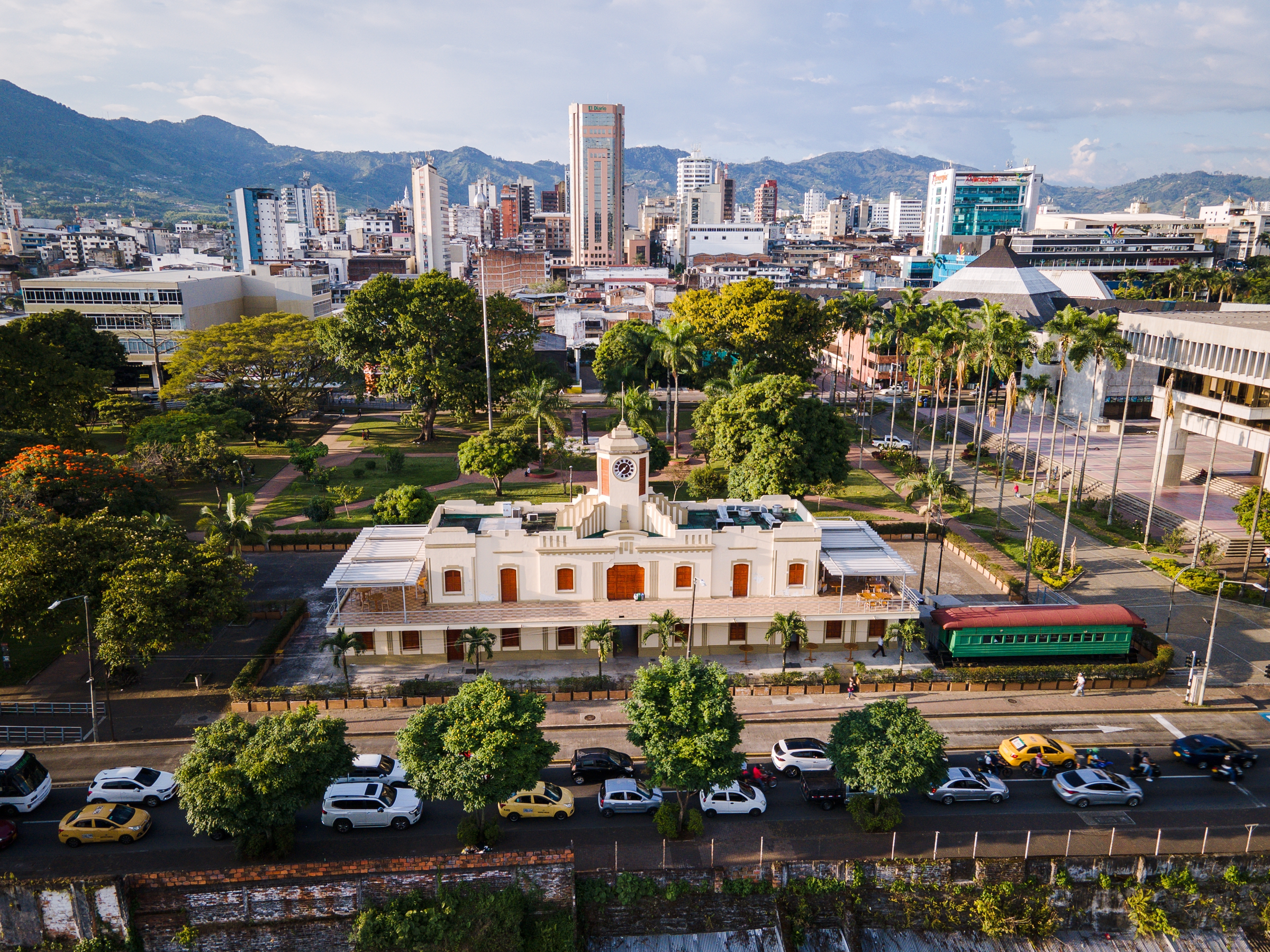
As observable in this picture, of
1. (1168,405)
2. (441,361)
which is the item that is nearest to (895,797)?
(1168,405)

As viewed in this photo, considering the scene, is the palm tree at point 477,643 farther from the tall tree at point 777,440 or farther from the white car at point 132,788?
the tall tree at point 777,440

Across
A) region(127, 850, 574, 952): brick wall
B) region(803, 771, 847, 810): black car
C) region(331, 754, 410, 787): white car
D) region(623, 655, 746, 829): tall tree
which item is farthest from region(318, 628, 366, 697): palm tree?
region(803, 771, 847, 810): black car

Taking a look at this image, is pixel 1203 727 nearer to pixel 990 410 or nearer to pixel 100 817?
pixel 100 817

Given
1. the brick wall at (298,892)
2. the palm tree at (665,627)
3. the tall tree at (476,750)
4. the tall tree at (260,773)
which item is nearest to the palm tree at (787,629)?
the palm tree at (665,627)

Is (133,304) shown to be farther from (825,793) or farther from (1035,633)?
(1035,633)

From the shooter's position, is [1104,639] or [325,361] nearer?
[1104,639]

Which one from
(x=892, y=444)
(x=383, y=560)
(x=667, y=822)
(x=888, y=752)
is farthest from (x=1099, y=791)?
(x=892, y=444)

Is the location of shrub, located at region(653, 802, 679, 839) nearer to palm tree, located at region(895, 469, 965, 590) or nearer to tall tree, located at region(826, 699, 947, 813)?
tall tree, located at region(826, 699, 947, 813)
